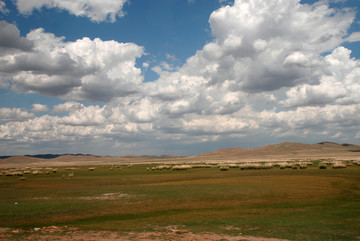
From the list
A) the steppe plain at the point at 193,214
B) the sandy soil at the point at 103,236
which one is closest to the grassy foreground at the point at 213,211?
the steppe plain at the point at 193,214

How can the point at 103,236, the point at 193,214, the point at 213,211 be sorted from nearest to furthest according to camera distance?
1. the point at 103,236
2. the point at 193,214
3. the point at 213,211

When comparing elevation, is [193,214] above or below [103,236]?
below

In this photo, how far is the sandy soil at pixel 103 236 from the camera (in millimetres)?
11891

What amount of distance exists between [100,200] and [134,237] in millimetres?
10237

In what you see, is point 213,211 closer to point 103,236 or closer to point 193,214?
point 193,214

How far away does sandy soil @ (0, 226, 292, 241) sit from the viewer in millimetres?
11891

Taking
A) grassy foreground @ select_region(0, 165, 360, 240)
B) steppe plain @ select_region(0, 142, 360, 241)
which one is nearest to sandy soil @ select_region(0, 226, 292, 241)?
steppe plain @ select_region(0, 142, 360, 241)

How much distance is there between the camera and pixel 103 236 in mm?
12430

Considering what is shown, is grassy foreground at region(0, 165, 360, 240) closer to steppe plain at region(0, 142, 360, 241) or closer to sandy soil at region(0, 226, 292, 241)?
steppe plain at region(0, 142, 360, 241)

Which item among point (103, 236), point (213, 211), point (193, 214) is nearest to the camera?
point (103, 236)

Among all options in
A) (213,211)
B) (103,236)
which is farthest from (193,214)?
(103,236)

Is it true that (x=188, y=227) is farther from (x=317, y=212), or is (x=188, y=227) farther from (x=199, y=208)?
(x=317, y=212)

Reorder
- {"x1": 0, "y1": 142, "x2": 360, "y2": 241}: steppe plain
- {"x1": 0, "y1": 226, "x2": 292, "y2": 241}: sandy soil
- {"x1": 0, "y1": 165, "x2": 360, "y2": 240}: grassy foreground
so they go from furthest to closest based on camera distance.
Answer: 1. {"x1": 0, "y1": 165, "x2": 360, "y2": 240}: grassy foreground
2. {"x1": 0, "y1": 142, "x2": 360, "y2": 241}: steppe plain
3. {"x1": 0, "y1": 226, "x2": 292, "y2": 241}: sandy soil

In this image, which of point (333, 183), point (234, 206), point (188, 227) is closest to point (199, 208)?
point (234, 206)
